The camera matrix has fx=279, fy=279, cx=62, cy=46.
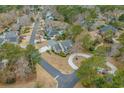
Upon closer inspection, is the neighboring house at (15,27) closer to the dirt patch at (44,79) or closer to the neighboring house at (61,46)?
the neighboring house at (61,46)

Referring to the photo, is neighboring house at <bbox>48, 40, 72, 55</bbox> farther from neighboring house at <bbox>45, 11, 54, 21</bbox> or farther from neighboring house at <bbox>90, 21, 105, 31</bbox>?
neighboring house at <bbox>45, 11, 54, 21</bbox>

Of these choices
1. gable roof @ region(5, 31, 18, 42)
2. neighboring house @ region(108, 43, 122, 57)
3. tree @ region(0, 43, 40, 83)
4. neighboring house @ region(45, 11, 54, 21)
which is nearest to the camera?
tree @ region(0, 43, 40, 83)

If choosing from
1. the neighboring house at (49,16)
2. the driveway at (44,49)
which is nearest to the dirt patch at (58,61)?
the driveway at (44,49)

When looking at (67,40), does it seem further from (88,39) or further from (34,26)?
(34,26)

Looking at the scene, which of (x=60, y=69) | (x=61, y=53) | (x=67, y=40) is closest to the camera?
(x=60, y=69)

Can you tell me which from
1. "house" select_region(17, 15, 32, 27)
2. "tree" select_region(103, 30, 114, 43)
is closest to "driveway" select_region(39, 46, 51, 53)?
"tree" select_region(103, 30, 114, 43)

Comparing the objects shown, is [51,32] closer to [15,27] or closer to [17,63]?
[15,27]
